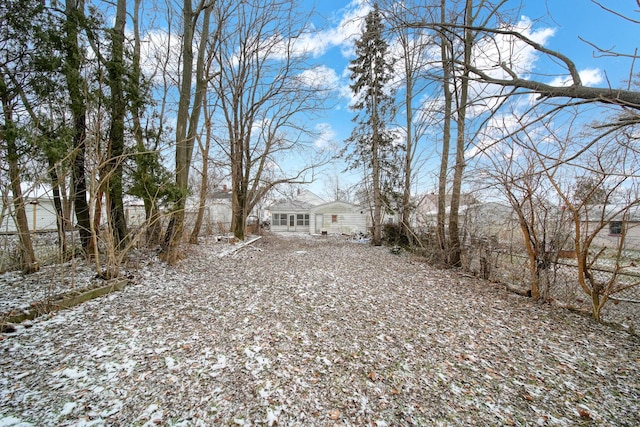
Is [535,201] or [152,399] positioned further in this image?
[535,201]

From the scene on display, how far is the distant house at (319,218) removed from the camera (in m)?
18.9

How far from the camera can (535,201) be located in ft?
11.8

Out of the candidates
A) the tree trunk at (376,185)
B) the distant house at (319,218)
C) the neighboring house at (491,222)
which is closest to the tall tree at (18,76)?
the neighboring house at (491,222)

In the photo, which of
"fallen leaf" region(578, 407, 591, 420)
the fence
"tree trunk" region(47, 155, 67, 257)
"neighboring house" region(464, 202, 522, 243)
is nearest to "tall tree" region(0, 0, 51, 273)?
"tree trunk" region(47, 155, 67, 257)

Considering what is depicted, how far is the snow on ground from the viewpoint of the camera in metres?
1.67

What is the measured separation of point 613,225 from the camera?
129 inches

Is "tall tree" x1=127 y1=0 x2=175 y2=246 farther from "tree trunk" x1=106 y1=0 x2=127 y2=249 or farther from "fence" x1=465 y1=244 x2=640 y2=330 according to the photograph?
"fence" x1=465 y1=244 x2=640 y2=330

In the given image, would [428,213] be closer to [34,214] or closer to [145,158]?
[145,158]

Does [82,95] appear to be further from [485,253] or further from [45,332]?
[485,253]

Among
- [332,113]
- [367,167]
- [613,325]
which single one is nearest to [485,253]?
[613,325]

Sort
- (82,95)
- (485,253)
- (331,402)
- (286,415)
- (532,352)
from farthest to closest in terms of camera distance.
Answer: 1. (485,253)
2. (82,95)
3. (532,352)
4. (331,402)
5. (286,415)

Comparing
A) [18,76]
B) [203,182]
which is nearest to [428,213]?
[203,182]

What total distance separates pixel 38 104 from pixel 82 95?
63 centimetres

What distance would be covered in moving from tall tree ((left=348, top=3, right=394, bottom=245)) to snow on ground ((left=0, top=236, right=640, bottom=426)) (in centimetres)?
797
